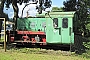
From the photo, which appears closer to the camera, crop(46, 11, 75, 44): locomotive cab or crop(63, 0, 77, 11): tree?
crop(46, 11, 75, 44): locomotive cab

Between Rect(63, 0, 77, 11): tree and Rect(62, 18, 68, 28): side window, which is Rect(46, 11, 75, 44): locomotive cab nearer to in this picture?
Rect(62, 18, 68, 28): side window

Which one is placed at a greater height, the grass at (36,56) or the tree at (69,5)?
the tree at (69,5)

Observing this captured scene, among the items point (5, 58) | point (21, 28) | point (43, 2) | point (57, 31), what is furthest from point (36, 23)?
point (43, 2)

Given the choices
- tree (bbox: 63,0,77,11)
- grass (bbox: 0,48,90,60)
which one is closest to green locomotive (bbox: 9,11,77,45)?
grass (bbox: 0,48,90,60)

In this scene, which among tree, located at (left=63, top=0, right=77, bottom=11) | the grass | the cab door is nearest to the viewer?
the grass

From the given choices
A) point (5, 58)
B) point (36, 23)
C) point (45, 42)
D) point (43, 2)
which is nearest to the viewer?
point (5, 58)

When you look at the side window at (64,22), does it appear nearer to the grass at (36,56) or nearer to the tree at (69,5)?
the grass at (36,56)

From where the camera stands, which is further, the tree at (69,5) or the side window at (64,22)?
the tree at (69,5)

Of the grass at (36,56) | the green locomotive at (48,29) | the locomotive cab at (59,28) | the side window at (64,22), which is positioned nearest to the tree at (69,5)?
the green locomotive at (48,29)

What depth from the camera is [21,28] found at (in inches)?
820

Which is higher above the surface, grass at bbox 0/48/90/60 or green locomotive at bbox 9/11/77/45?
green locomotive at bbox 9/11/77/45

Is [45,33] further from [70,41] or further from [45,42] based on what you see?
[70,41]

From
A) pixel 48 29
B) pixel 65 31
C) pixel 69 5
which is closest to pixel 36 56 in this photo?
pixel 65 31

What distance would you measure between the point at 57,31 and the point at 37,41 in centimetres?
221
